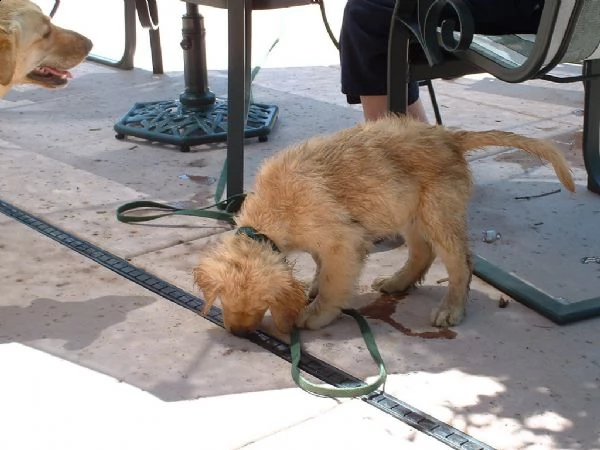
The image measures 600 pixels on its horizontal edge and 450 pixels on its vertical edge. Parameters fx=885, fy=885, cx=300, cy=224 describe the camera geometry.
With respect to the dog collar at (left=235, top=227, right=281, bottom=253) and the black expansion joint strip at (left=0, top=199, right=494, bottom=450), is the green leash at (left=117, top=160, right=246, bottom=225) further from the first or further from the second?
the dog collar at (left=235, top=227, right=281, bottom=253)

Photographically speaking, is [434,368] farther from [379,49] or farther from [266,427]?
[379,49]

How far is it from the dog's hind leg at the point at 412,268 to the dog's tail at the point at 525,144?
392 mm

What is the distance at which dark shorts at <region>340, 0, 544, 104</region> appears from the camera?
350 cm

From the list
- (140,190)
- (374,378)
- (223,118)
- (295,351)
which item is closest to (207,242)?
(140,190)

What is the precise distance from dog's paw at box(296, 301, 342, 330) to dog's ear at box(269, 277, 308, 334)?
0.09m

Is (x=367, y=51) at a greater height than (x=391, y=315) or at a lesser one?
greater

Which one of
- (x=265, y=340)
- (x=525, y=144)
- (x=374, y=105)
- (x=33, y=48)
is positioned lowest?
(x=265, y=340)

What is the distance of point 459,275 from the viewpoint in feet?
10.2

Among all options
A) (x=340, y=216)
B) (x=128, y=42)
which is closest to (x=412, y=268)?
(x=340, y=216)

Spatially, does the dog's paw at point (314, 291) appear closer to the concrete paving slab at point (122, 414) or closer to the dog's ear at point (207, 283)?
the dog's ear at point (207, 283)

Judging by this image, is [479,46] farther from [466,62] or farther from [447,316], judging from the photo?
[447,316]

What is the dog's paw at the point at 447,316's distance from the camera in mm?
3078

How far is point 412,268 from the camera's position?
3332 mm

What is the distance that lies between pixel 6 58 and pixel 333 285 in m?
1.49
